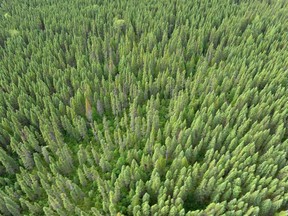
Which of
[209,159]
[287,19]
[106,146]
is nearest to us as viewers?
[209,159]

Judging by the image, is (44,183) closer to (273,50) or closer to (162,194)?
(162,194)

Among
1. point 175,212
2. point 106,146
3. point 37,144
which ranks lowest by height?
point 175,212

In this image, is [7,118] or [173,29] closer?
[7,118]

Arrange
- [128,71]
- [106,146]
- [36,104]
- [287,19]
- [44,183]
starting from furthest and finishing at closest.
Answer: [287,19], [128,71], [36,104], [106,146], [44,183]

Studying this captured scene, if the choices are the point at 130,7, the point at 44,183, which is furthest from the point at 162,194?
the point at 130,7

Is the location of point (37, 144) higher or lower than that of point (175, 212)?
higher

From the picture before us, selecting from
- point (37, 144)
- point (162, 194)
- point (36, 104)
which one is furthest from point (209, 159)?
point (36, 104)

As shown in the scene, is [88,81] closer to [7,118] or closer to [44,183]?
[7,118]
